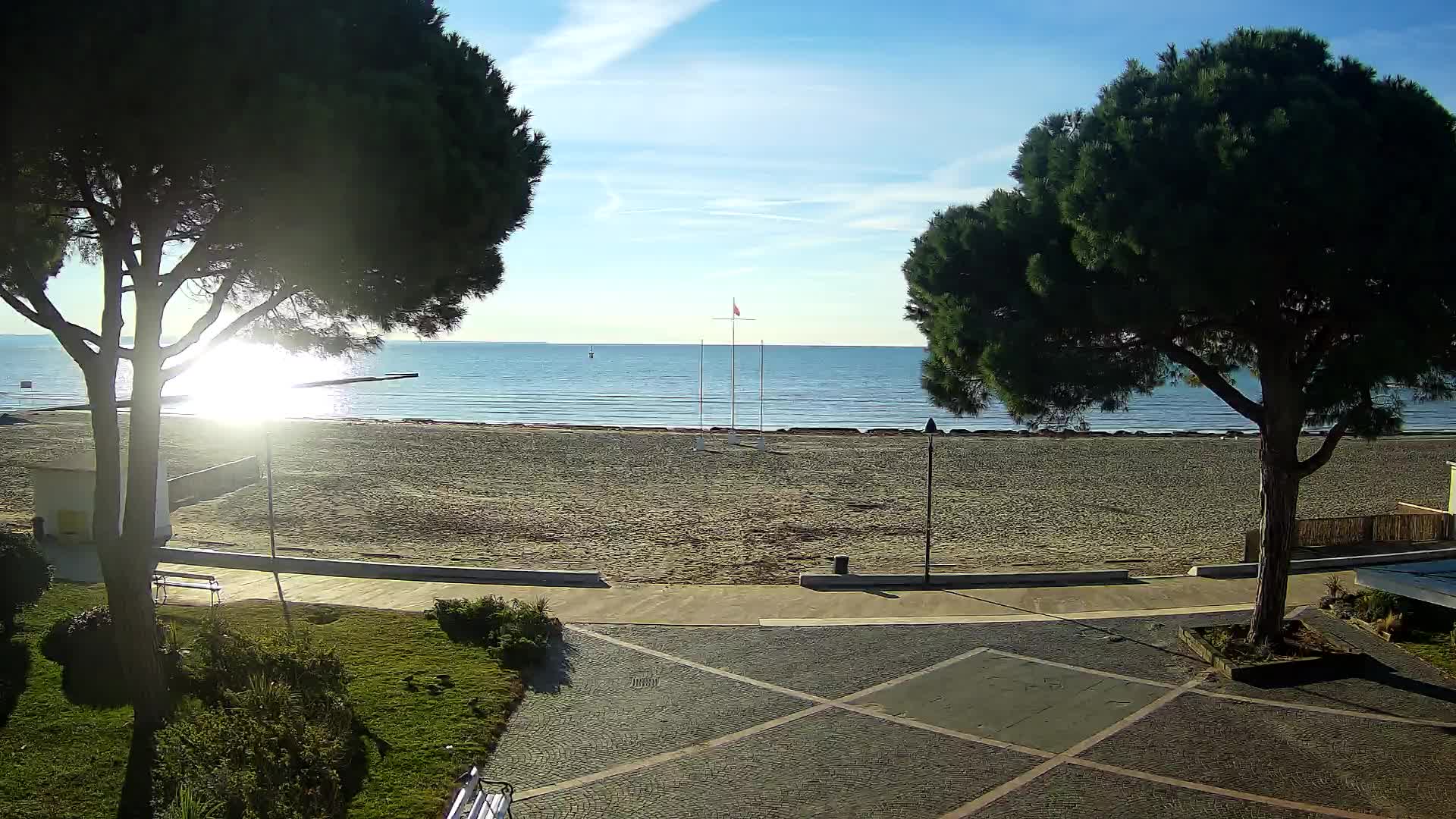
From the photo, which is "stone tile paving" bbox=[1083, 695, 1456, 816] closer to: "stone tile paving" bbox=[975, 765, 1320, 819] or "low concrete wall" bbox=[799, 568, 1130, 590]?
"stone tile paving" bbox=[975, 765, 1320, 819]

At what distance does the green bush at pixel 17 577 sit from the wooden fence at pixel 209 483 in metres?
12.3

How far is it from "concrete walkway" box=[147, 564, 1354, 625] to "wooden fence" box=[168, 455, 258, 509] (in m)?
9.64

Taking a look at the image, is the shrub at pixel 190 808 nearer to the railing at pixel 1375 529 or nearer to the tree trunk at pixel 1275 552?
the tree trunk at pixel 1275 552

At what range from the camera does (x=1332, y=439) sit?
11352 millimetres

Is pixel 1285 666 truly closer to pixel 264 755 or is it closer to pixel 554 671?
pixel 554 671

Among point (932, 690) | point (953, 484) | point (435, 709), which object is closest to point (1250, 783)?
point (932, 690)

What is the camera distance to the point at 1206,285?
1026cm

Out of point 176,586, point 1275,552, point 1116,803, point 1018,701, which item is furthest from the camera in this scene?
point 176,586

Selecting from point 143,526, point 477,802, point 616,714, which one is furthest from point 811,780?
point 143,526

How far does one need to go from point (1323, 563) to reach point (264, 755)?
1707 centimetres

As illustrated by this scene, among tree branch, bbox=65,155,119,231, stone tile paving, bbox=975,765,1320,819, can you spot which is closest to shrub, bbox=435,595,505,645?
tree branch, bbox=65,155,119,231

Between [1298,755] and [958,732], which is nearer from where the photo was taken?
[1298,755]

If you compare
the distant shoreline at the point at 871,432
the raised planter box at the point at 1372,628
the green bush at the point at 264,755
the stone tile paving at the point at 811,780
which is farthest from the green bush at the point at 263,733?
the distant shoreline at the point at 871,432

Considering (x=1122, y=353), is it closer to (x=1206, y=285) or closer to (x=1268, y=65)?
(x=1206, y=285)
